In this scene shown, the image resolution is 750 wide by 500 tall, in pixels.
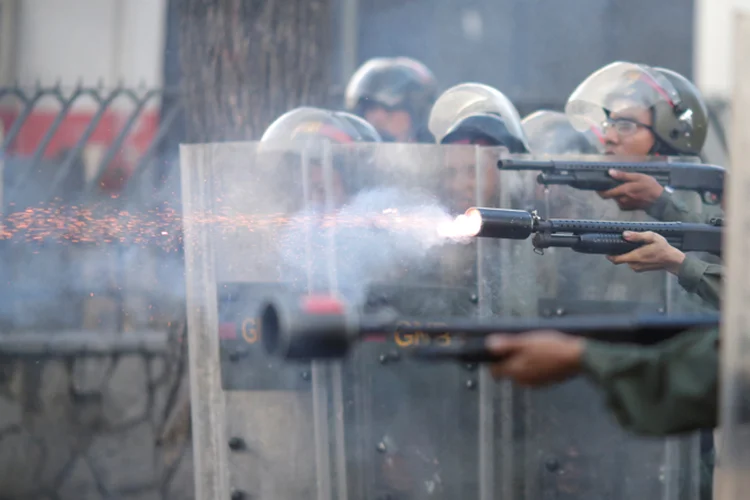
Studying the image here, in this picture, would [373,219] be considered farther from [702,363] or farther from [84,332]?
[84,332]

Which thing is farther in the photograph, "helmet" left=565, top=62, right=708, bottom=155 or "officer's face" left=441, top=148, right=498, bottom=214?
"helmet" left=565, top=62, right=708, bottom=155

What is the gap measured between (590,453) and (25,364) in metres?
3.73

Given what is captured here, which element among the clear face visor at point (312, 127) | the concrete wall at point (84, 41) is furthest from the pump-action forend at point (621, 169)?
the concrete wall at point (84, 41)

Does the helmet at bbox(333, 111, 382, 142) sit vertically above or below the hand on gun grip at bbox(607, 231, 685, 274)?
above

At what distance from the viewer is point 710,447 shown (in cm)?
473

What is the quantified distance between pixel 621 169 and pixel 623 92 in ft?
2.94

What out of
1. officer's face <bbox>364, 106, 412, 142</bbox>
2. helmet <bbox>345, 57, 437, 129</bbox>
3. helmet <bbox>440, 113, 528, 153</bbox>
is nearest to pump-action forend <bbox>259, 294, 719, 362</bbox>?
helmet <bbox>440, 113, 528, 153</bbox>

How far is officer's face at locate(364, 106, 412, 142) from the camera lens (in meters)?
7.29

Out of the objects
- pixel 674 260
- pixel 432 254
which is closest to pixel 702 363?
pixel 674 260

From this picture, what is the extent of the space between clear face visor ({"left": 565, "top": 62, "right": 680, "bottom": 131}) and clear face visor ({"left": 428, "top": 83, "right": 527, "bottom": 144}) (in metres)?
0.38

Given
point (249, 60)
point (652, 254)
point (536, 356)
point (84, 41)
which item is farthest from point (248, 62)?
point (84, 41)

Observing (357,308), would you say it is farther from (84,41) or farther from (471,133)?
(84,41)

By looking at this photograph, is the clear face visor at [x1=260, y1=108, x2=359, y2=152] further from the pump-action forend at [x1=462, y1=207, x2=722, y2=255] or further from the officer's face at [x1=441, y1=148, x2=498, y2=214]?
the pump-action forend at [x1=462, y1=207, x2=722, y2=255]

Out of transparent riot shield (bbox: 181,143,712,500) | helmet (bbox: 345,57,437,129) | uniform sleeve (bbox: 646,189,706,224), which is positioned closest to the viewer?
transparent riot shield (bbox: 181,143,712,500)
